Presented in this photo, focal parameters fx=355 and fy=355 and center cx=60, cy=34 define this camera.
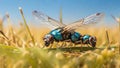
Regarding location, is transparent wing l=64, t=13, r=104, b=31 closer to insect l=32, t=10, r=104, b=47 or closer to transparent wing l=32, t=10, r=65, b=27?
insect l=32, t=10, r=104, b=47

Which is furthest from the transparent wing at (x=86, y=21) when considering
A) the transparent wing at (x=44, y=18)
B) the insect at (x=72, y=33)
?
the transparent wing at (x=44, y=18)

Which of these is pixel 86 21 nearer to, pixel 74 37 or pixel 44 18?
pixel 74 37

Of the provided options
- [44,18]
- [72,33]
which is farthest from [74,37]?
[44,18]

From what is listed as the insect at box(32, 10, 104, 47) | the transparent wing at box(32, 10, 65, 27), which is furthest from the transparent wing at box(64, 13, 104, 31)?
the transparent wing at box(32, 10, 65, 27)

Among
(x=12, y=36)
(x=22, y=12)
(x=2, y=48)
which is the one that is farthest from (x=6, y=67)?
(x=12, y=36)

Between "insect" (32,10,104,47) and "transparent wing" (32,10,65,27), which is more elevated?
"transparent wing" (32,10,65,27)

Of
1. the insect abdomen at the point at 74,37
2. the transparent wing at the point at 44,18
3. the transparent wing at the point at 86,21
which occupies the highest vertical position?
the transparent wing at the point at 44,18

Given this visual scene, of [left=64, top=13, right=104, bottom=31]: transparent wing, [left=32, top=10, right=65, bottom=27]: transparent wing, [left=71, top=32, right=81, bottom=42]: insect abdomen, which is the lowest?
[left=71, top=32, right=81, bottom=42]: insect abdomen

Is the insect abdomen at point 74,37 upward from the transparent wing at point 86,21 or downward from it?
downward

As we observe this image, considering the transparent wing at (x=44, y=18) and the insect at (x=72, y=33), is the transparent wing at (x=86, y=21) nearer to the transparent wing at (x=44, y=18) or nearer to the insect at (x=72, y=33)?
the insect at (x=72, y=33)
